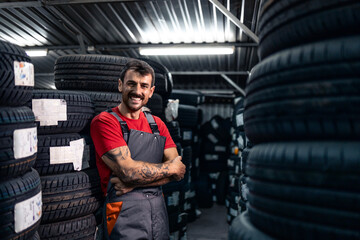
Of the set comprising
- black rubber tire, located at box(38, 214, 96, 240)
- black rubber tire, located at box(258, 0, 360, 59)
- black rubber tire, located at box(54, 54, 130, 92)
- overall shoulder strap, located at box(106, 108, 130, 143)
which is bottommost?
black rubber tire, located at box(38, 214, 96, 240)

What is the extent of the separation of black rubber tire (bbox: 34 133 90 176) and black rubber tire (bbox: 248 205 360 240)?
5.67 feet

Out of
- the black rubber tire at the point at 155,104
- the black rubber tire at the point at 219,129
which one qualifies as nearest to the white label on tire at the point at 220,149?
the black rubber tire at the point at 219,129

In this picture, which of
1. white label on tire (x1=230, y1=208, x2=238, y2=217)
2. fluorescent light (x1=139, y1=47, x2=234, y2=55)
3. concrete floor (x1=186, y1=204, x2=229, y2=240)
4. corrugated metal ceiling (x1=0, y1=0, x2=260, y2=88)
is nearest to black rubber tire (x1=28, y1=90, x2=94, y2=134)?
concrete floor (x1=186, y1=204, x2=229, y2=240)

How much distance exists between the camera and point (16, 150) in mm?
1628

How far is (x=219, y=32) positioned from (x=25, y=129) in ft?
21.0

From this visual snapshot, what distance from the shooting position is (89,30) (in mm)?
7879

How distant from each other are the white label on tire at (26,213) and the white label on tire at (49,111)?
0.71 meters

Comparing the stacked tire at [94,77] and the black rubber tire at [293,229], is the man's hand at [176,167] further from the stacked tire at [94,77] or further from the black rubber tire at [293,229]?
the black rubber tire at [293,229]

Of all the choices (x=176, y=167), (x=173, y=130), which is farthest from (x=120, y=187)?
(x=173, y=130)

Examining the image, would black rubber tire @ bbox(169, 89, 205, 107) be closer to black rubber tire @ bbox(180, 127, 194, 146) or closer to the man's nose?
black rubber tire @ bbox(180, 127, 194, 146)

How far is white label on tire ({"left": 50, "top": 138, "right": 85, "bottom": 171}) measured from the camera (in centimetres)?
239

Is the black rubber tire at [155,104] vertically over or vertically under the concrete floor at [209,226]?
over

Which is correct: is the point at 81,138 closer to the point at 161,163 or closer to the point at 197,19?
the point at 161,163

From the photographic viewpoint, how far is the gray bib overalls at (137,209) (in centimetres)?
211
